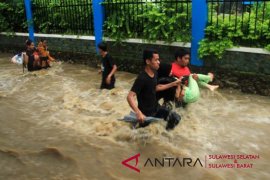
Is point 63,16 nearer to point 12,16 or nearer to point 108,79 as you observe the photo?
point 12,16

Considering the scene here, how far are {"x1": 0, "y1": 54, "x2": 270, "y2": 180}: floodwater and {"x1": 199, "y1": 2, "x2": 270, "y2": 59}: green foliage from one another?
1.03 metres

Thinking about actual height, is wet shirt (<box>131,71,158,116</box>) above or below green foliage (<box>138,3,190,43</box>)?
below

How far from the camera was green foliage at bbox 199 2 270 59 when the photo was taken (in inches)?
287

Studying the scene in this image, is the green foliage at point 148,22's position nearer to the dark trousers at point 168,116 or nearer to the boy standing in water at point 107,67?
the boy standing in water at point 107,67

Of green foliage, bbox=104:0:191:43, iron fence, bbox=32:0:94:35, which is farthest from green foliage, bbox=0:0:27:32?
green foliage, bbox=104:0:191:43

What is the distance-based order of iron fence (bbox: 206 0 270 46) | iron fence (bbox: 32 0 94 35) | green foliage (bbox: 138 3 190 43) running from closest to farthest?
iron fence (bbox: 206 0 270 46)
green foliage (bbox: 138 3 190 43)
iron fence (bbox: 32 0 94 35)

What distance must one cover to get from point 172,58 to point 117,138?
382 centimetres

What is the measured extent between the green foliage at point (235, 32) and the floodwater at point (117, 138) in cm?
103

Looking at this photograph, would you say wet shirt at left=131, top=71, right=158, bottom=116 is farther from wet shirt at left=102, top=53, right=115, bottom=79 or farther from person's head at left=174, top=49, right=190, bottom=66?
wet shirt at left=102, top=53, right=115, bottom=79

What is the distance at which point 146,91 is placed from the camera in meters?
4.87

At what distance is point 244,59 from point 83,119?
370cm

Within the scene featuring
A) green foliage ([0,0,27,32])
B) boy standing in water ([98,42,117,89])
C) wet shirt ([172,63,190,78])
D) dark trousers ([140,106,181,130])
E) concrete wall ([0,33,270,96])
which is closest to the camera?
dark trousers ([140,106,181,130])

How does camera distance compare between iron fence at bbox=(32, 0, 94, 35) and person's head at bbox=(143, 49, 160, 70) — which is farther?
iron fence at bbox=(32, 0, 94, 35)

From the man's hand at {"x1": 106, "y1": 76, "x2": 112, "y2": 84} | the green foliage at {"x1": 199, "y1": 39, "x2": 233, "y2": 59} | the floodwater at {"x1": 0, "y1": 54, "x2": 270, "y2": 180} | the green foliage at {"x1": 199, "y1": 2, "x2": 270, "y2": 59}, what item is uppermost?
the green foliage at {"x1": 199, "y1": 2, "x2": 270, "y2": 59}
